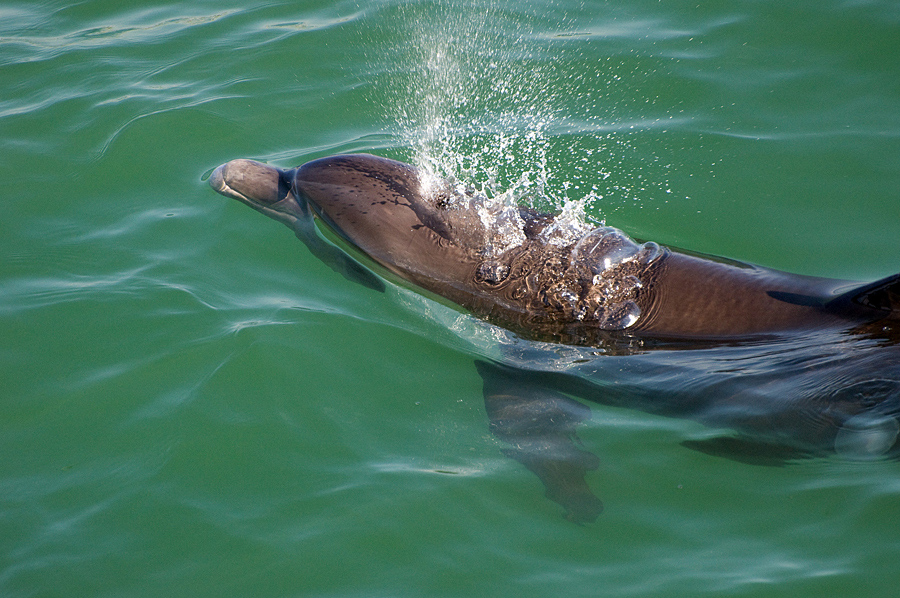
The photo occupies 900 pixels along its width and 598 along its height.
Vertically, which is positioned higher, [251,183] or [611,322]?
[251,183]

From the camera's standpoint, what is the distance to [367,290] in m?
5.89

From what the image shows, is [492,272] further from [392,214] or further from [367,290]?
[367,290]

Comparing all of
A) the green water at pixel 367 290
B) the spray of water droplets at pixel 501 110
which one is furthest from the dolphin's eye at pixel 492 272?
the green water at pixel 367 290

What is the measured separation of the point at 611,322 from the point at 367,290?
193 cm

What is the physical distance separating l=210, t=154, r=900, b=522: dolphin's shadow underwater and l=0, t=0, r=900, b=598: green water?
0.60 feet

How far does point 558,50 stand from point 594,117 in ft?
4.59

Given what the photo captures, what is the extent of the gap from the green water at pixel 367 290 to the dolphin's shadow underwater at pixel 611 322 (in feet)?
0.60

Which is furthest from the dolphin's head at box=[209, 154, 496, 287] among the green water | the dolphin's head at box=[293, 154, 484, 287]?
the green water

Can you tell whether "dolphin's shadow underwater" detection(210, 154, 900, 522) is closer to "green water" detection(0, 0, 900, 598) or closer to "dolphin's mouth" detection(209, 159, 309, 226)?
"dolphin's mouth" detection(209, 159, 309, 226)

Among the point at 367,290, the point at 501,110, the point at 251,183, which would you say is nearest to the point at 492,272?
the point at 367,290

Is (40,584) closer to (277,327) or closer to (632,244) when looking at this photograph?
(277,327)

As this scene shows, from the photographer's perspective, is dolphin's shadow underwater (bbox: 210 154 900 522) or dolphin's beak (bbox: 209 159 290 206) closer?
dolphin's shadow underwater (bbox: 210 154 900 522)

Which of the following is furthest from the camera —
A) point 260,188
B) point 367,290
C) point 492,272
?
point 260,188

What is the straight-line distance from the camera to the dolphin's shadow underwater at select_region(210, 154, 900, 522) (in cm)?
438
